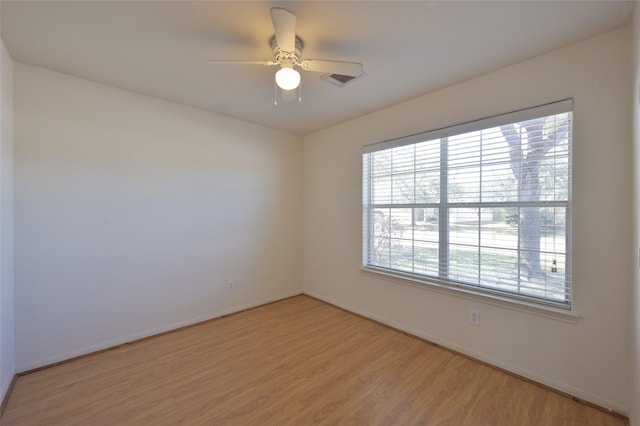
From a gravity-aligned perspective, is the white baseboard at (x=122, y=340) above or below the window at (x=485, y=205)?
below

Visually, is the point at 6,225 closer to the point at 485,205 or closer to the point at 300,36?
the point at 300,36

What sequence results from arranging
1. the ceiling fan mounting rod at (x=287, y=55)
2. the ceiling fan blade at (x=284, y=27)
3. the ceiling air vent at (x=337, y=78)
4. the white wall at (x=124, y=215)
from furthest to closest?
the ceiling air vent at (x=337, y=78)
the white wall at (x=124, y=215)
the ceiling fan mounting rod at (x=287, y=55)
the ceiling fan blade at (x=284, y=27)

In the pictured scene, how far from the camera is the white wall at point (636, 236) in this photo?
143 cm

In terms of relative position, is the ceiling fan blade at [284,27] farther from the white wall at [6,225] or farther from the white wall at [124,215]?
the white wall at [6,225]

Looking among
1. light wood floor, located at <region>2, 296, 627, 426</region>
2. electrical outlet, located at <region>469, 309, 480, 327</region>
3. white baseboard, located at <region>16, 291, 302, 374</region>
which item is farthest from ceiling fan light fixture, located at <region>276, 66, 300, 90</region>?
white baseboard, located at <region>16, 291, 302, 374</region>

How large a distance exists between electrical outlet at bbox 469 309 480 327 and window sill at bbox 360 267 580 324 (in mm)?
102

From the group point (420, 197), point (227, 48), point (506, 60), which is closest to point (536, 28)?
point (506, 60)

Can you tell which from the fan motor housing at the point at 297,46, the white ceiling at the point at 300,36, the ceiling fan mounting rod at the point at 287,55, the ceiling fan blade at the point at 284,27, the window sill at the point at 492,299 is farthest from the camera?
the window sill at the point at 492,299

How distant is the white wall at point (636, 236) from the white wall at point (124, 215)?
338cm

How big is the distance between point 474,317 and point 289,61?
255 cm

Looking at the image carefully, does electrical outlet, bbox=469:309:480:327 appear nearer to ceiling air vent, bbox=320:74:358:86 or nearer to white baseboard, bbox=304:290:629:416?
white baseboard, bbox=304:290:629:416

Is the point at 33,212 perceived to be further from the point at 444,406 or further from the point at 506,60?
the point at 506,60

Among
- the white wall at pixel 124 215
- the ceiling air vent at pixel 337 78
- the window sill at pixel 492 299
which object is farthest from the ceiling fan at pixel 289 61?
the window sill at pixel 492 299

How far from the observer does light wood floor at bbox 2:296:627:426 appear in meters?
1.70
